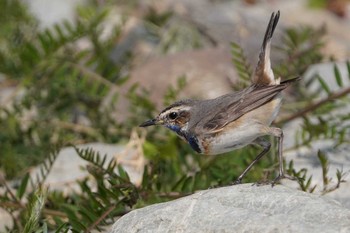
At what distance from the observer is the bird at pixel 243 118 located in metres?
6.06

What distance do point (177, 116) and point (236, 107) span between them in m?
0.66

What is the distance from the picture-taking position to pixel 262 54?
650 centimetres

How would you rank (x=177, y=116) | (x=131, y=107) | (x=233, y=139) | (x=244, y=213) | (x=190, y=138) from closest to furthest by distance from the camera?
(x=244, y=213), (x=233, y=139), (x=190, y=138), (x=177, y=116), (x=131, y=107)

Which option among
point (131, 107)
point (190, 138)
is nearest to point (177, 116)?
point (190, 138)

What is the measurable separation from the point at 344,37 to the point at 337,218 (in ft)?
A: 29.4

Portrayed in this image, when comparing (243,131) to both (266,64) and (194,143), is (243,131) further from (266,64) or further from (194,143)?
(266,64)

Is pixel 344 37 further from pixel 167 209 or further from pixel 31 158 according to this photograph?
pixel 167 209

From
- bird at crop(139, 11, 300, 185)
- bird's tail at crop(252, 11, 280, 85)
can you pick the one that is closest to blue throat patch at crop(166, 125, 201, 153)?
Answer: bird at crop(139, 11, 300, 185)

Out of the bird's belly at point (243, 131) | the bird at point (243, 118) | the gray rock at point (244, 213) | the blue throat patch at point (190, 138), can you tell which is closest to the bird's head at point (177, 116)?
the blue throat patch at point (190, 138)

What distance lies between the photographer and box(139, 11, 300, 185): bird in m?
6.06

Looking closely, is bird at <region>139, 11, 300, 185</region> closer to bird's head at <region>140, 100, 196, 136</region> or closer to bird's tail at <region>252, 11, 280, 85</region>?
bird's tail at <region>252, 11, 280, 85</region>

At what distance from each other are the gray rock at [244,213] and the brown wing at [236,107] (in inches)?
38.0

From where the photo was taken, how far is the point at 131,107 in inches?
352

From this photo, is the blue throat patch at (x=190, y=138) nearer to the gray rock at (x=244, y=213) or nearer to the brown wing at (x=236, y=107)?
the brown wing at (x=236, y=107)
